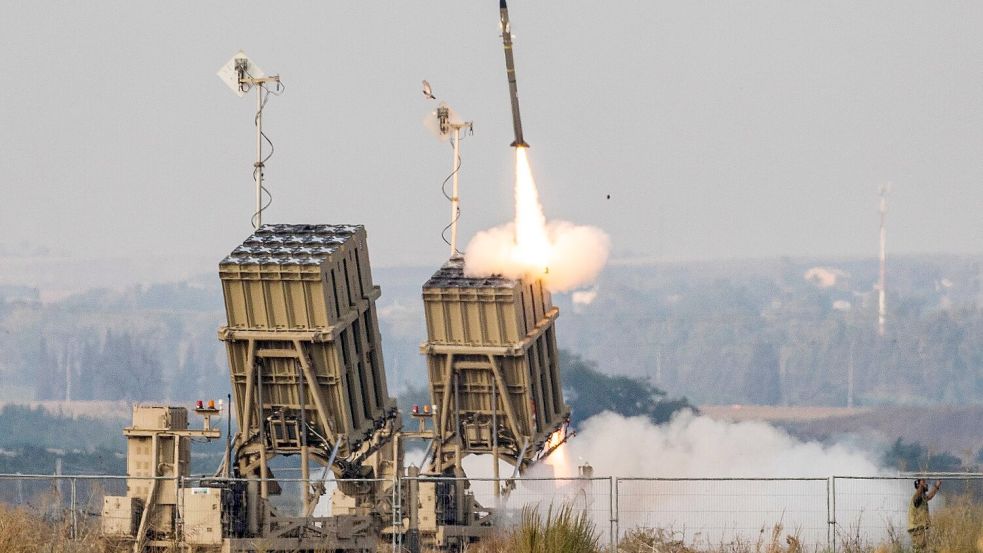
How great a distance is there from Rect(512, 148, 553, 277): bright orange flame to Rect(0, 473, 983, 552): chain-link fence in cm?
442

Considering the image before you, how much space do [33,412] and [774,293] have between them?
132 ft

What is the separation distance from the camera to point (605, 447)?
153ft

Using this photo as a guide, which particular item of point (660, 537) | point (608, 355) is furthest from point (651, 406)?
point (660, 537)

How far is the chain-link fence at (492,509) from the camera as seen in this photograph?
31641 millimetres

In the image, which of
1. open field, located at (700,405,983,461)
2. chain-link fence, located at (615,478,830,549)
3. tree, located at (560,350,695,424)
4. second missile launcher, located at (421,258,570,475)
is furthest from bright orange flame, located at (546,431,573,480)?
open field, located at (700,405,983,461)

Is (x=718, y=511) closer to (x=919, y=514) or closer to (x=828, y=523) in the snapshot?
(x=828, y=523)

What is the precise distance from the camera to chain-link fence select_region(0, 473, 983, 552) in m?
31.6

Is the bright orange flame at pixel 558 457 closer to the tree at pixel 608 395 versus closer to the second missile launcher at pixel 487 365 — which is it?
the second missile launcher at pixel 487 365

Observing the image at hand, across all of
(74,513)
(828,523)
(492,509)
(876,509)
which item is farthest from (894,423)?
(74,513)

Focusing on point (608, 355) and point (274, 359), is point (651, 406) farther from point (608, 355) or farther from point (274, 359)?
point (274, 359)

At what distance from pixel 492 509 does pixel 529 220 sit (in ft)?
21.2

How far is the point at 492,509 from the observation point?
121 ft

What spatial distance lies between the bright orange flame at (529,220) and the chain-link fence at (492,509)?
4.42 metres

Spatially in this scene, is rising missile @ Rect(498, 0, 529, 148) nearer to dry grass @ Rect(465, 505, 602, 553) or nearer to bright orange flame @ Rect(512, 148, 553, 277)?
bright orange flame @ Rect(512, 148, 553, 277)
